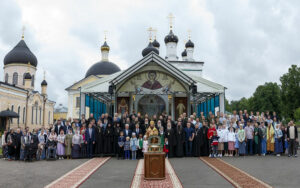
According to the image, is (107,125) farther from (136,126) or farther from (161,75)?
(161,75)

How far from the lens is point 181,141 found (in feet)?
41.9

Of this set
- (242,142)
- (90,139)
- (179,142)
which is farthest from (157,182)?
(242,142)

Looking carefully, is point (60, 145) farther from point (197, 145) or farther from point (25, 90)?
point (25, 90)

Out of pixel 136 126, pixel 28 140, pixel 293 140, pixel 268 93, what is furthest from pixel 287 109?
pixel 28 140

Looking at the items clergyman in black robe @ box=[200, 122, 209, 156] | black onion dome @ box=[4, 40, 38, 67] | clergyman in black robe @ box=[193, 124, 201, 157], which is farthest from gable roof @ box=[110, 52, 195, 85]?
black onion dome @ box=[4, 40, 38, 67]

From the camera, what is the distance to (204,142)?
515 inches

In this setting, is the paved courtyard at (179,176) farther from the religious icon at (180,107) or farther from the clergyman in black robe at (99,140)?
the religious icon at (180,107)

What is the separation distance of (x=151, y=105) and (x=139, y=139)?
7.11 metres

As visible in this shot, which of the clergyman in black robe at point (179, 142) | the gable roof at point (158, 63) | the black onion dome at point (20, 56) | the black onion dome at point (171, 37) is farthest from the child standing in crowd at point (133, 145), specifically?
the black onion dome at point (20, 56)

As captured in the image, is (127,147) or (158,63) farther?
(158,63)

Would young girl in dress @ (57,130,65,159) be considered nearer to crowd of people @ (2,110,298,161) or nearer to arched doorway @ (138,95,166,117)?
crowd of people @ (2,110,298,161)

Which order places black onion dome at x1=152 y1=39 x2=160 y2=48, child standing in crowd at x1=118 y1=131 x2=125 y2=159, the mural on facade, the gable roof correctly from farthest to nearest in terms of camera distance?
black onion dome at x1=152 y1=39 x2=160 y2=48 < the mural on facade < the gable roof < child standing in crowd at x1=118 y1=131 x2=125 y2=159

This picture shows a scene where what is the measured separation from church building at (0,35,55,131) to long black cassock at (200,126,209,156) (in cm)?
3429

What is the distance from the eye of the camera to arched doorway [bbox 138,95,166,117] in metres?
19.2
